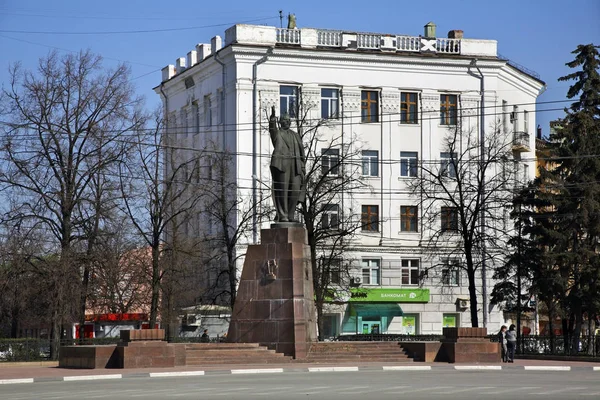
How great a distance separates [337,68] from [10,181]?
82.8 ft

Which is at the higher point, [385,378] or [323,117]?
[323,117]

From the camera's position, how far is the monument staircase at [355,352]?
108ft

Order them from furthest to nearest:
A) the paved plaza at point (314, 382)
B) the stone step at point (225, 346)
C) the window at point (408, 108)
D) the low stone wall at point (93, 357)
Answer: the window at point (408, 108)
the stone step at point (225, 346)
the low stone wall at point (93, 357)
the paved plaza at point (314, 382)

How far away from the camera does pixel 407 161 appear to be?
64000 mm

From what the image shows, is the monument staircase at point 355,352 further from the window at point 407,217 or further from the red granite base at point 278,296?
the window at point 407,217

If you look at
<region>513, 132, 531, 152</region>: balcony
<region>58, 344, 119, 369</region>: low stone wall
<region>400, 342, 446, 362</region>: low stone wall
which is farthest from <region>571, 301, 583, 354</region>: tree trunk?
<region>513, 132, 531, 152</region>: balcony

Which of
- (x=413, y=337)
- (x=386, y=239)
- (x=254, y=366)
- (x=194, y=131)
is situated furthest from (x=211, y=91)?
(x=254, y=366)

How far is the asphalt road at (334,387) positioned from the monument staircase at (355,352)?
386 cm

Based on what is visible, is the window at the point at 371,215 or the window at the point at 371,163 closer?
the window at the point at 371,163

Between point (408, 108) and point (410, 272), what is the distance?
8.93 meters

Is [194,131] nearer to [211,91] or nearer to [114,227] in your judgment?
[211,91]

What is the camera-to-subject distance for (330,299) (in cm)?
5822

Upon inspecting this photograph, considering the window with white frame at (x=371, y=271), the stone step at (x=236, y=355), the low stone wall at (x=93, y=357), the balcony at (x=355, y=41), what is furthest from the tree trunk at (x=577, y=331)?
the balcony at (x=355, y=41)

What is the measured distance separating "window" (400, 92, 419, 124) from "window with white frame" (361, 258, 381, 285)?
7801 millimetres
